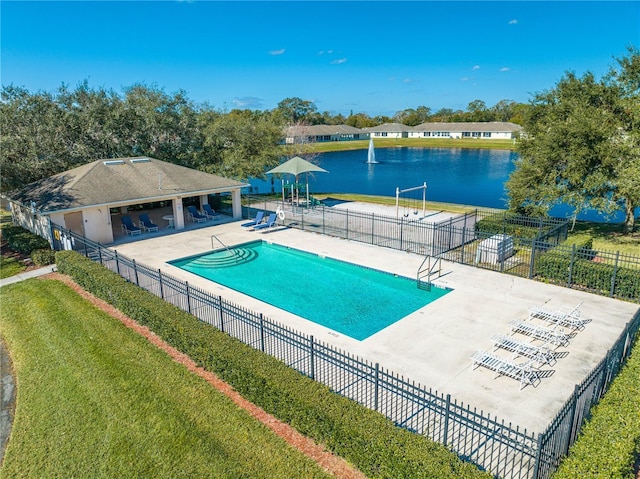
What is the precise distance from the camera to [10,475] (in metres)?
7.14

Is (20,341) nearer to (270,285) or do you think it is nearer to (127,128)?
(270,285)

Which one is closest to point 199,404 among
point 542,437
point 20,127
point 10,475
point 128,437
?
point 128,437

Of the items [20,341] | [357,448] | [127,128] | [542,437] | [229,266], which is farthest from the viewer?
[127,128]

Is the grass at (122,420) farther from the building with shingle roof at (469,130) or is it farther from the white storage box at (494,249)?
the building with shingle roof at (469,130)

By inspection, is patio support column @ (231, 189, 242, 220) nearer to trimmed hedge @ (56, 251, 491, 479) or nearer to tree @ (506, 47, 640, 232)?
trimmed hedge @ (56, 251, 491, 479)

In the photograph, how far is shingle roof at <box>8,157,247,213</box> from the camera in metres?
20.8

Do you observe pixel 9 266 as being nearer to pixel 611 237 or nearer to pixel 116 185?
pixel 116 185

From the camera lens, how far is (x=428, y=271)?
1677 cm

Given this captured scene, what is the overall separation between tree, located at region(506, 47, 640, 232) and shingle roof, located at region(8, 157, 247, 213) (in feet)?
55.7

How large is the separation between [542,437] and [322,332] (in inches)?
278

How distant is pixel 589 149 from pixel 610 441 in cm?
1774

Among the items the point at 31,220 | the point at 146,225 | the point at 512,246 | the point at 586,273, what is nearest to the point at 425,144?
the point at 146,225

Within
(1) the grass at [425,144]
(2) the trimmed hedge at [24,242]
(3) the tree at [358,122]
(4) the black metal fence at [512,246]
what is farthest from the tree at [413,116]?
(2) the trimmed hedge at [24,242]

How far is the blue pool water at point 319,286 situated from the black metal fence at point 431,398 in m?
2.60
